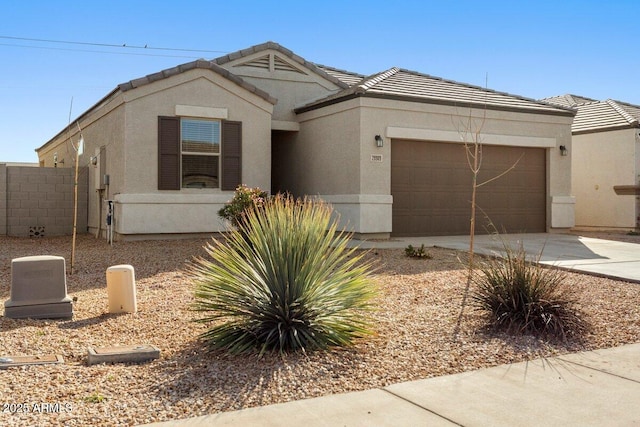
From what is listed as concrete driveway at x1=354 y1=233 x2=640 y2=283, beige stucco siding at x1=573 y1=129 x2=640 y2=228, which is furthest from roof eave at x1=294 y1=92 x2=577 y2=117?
concrete driveway at x1=354 y1=233 x2=640 y2=283

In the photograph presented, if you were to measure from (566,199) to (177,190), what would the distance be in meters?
10.9

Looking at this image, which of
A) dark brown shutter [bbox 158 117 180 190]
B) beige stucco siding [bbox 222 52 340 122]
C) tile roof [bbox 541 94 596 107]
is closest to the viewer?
dark brown shutter [bbox 158 117 180 190]

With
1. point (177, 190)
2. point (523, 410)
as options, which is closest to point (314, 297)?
point (523, 410)

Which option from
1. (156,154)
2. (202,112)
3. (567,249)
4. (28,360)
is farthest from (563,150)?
(28,360)

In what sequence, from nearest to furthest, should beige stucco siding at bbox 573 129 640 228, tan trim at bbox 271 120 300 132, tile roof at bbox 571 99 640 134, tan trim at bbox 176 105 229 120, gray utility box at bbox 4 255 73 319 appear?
gray utility box at bbox 4 255 73 319
tan trim at bbox 176 105 229 120
tan trim at bbox 271 120 300 132
beige stucco siding at bbox 573 129 640 228
tile roof at bbox 571 99 640 134

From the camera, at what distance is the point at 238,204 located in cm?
1188

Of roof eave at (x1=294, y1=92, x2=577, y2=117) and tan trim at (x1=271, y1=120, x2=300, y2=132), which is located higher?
roof eave at (x1=294, y1=92, x2=577, y2=117)

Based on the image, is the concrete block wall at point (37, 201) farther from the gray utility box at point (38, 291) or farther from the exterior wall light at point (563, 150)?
the exterior wall light at point (563, 150)

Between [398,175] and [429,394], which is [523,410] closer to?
[429,394]

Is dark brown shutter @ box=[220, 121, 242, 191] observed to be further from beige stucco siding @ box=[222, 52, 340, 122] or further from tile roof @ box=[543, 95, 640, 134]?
tile roof @ box=[543, 95, 640, 134]

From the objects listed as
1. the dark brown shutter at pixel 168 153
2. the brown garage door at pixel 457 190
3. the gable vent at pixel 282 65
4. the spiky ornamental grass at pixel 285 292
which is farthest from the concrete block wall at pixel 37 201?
the spiky ornamental grass at pixel 285 292

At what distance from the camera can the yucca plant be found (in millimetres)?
6715

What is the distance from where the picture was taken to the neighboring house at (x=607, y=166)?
2016cm

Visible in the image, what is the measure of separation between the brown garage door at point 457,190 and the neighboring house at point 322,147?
1.3 inches
